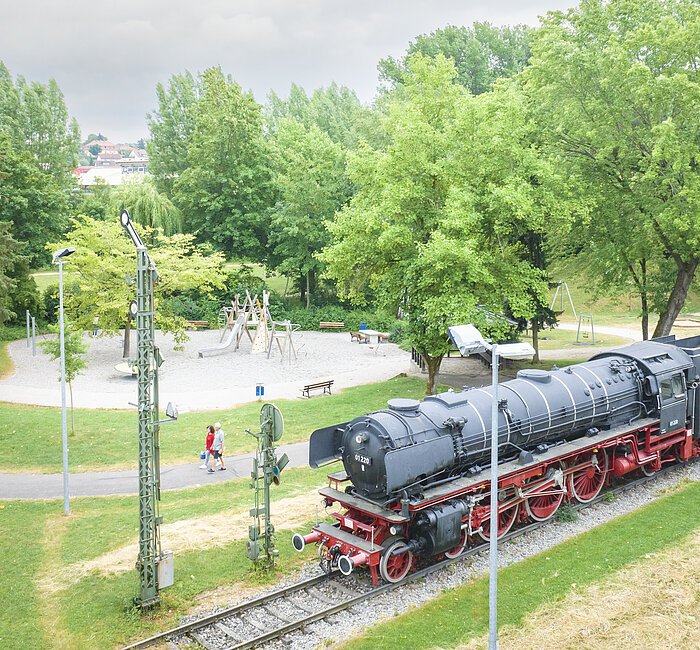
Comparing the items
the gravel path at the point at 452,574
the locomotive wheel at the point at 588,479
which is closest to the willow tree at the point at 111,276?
the gravel path at the point at 452,574

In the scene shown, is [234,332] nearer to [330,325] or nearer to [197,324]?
[197,324]

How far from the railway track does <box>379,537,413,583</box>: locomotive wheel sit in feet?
0.53

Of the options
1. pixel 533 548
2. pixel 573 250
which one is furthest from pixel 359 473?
pixel 573 250

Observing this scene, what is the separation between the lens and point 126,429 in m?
26.4

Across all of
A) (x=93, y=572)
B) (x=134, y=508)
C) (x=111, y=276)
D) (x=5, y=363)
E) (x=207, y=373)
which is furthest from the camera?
(x=5, y=363)

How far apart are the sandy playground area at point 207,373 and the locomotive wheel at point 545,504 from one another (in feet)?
53.2

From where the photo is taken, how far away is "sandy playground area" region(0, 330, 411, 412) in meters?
31.5

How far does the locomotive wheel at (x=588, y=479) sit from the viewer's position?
17.8 meters

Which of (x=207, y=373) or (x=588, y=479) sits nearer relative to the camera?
(x=588, y=479)

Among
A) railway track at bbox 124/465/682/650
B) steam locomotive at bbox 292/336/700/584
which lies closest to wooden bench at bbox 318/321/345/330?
steam locomotive at bbox 292/336/700/584

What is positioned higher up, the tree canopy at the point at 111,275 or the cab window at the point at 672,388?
the tree canopy at the point at 111,275

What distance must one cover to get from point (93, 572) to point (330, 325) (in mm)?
38312

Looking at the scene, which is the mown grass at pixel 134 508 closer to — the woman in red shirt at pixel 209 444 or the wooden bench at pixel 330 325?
the woman in red shirt at pixel 209 444

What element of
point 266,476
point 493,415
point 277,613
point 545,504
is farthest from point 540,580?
point 266,476
